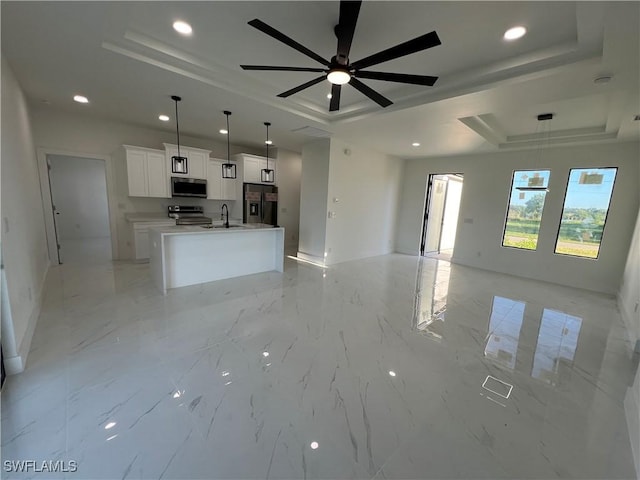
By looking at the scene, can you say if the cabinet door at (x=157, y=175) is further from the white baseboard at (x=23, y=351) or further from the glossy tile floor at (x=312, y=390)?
the white baseboard at (x=23, y=351)

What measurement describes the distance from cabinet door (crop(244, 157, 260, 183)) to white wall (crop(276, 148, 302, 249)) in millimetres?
595

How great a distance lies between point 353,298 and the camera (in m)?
3.95

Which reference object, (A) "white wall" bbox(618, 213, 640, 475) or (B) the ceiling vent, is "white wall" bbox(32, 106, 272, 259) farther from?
(A) "white wall" bbox(618, 213, 640, 475)

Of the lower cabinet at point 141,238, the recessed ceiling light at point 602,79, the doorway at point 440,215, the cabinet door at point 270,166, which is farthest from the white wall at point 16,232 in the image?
the doorway at point 440,215

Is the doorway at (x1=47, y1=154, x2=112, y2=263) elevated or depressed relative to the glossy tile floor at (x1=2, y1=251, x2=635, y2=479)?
elevated

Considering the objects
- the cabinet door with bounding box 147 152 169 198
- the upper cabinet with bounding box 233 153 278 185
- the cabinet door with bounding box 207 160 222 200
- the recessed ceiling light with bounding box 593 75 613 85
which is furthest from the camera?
the upper cabinet with bounding box 233 153 278 185

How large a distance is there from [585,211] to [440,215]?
3173mm

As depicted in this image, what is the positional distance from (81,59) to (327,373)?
3.97 metres

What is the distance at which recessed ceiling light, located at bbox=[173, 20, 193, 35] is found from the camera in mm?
2301

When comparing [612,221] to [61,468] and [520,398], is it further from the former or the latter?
[61,468]

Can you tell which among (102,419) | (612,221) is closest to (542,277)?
(612,221)

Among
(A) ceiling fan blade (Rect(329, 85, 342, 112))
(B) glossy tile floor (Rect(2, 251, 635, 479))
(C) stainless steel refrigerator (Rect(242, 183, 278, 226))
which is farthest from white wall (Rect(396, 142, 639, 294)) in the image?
(A) ceiling fan blade (Rect(329, 85, 342, 112))

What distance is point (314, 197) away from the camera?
5.83 m

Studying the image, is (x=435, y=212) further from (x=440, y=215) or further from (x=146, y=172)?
(x=146, y=172)
